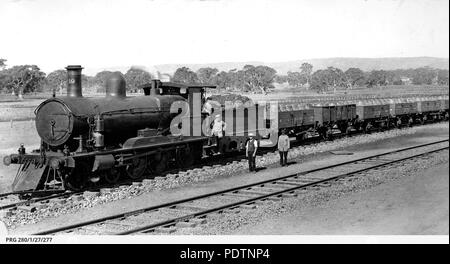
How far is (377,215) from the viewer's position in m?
10.1

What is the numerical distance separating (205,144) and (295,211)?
27.2 ft

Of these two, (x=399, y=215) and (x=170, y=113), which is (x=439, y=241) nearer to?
(x=399, y=215)

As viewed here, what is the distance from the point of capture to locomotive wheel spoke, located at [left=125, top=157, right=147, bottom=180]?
15142 mm

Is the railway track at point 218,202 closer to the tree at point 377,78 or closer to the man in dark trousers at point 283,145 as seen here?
the man in dark trousers at point 283,145

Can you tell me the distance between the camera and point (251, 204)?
1198 centimetres

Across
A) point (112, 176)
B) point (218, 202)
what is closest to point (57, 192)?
point (112, 176)

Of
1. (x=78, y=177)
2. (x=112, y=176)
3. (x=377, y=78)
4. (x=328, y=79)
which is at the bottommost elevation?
(x=112, y=176)

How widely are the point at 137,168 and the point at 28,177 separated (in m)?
3.39

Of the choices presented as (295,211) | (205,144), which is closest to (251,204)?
(295,211)

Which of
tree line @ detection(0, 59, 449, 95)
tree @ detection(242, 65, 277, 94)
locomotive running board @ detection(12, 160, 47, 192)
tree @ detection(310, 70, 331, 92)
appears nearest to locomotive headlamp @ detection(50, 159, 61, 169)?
locomotive running board @ detection(12, 160, 47, 192)

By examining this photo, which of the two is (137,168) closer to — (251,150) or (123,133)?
(123,133)

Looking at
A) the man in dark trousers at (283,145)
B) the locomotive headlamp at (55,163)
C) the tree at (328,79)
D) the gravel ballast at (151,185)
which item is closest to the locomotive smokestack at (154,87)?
the gravel ballast at (151,185)

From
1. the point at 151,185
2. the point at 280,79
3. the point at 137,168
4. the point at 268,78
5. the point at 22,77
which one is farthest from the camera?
the point at 280,79

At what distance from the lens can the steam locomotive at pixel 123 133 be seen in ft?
44.1
